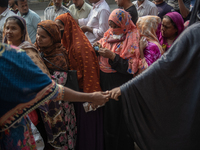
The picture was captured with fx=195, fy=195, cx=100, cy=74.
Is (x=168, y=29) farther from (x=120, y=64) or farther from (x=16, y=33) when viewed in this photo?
(x=16, y=33)

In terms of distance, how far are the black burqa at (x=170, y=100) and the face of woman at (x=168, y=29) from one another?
118 centimetres

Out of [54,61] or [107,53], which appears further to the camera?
[107,53]

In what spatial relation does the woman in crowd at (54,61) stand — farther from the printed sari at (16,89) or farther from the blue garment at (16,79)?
the blue garment at (16,79)

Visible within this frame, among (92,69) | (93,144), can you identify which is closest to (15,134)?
(92,69)

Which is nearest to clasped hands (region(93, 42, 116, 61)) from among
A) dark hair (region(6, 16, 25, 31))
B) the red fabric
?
dark hair (region(6, 16, 25, 31))

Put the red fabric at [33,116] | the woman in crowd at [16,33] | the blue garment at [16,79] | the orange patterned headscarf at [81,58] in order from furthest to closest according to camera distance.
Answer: the orange patterned headscarf at [81,58], the woman in crowd at [16,33], the red fabric at [33,116], the blue garment at [16,79]

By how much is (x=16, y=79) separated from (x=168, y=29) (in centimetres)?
246

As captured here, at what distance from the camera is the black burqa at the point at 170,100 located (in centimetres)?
184

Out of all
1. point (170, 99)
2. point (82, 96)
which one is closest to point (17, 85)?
point (82, 96)

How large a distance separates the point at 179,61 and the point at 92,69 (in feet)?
3.55

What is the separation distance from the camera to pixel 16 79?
1245 mm

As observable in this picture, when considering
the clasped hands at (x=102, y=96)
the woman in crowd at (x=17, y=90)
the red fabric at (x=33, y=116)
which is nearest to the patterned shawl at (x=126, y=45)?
the clasped hands at (x=102, y=96)

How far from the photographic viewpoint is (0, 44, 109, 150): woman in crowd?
1.23 m

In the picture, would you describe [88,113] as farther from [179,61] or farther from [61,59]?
[179,61]
